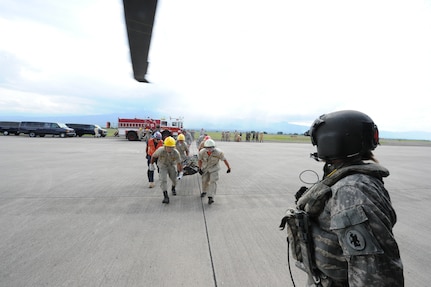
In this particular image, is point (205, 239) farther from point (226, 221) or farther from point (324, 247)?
point (324, 247)

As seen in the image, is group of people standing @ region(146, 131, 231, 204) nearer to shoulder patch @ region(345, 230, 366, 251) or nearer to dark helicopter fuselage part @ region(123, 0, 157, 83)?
dark helicopter fuselage part @ region(123, 0, 157, 83)

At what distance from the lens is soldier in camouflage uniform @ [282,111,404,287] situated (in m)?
0.90

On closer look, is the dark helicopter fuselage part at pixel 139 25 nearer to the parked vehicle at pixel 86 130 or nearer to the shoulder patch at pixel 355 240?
the shoulder patch at pixel 355 240

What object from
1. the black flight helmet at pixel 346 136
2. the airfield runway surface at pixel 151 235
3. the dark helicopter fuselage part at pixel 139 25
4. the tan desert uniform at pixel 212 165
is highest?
the dark helicopter fuselage part at pixel 139 25

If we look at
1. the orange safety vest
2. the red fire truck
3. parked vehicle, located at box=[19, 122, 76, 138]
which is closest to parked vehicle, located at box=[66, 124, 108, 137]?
parked vehicle, located at box=[19, 122, 76, 138]

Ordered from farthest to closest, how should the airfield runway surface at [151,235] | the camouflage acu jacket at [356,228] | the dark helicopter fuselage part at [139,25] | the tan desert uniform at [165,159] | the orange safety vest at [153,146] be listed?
the orange safety vest at [153,146]
the tan desert uniform at [165,159]
the airfield runway surface at [151,235]
the dark helicopter fuselage part at [139,25]
the camouflage acu jacket at [356,228]

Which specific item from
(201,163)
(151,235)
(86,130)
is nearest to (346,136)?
(151,235)

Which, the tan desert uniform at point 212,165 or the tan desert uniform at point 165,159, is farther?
the tan desert uniform at point 165,159

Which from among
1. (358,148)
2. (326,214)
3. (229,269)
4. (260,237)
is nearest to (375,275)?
(326,214)

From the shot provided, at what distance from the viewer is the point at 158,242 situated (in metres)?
3.17

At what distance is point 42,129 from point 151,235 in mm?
27223

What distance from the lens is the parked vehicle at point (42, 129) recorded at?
2331cm

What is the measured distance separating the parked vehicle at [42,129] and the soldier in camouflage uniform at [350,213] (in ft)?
94.0

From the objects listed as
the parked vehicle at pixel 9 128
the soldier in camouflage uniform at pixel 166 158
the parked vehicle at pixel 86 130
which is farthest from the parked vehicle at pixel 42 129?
the soldier in camouflage uniform at pixel 166 158
